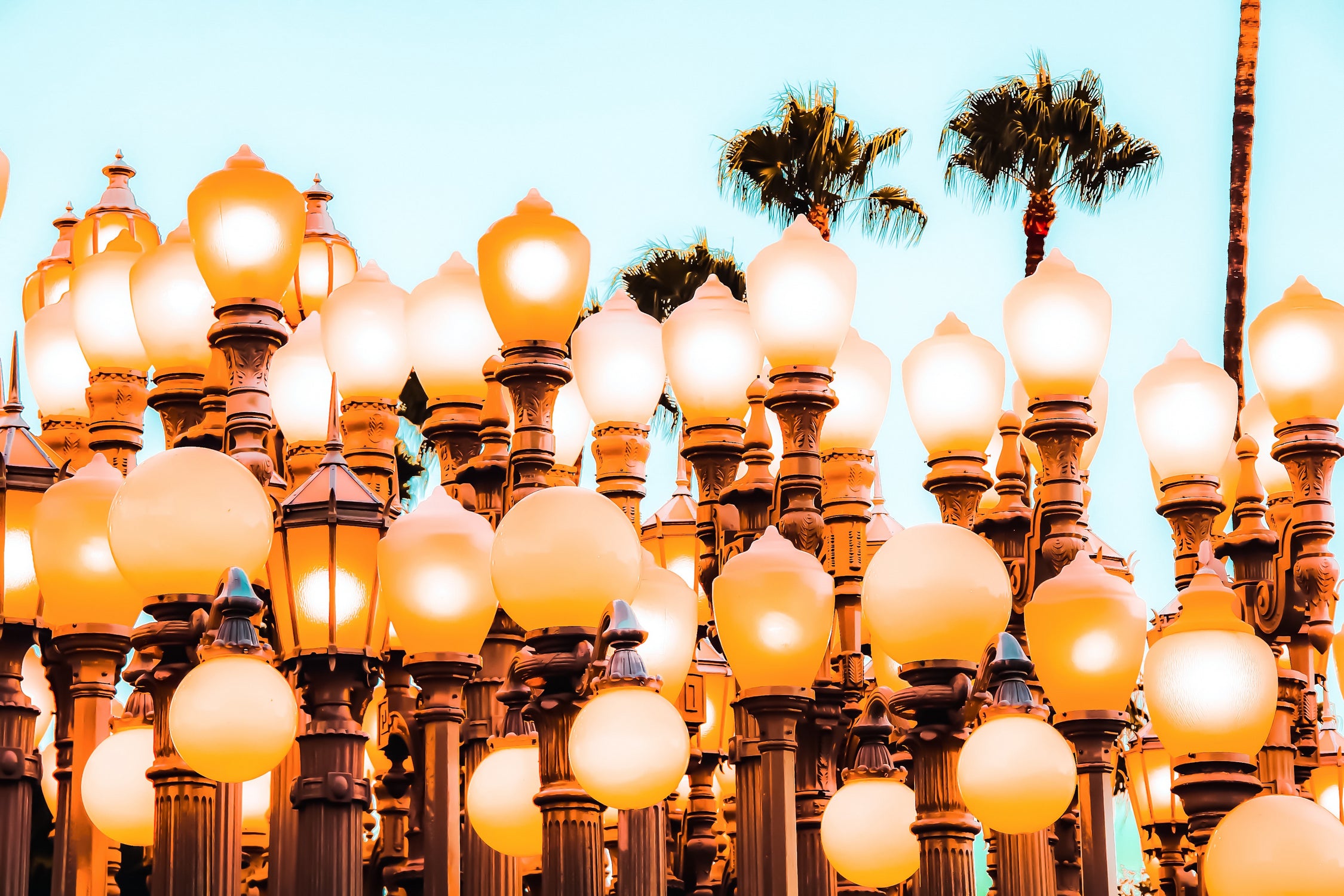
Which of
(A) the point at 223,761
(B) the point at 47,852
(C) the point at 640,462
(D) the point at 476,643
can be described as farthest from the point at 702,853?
(B) the point at 47,852

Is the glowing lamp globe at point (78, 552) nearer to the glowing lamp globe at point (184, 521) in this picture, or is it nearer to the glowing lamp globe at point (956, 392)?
the glowing lamp globe at point (184, 521)

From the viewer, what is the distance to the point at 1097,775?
774 centimetres

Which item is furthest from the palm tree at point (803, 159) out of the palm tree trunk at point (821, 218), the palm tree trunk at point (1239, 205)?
the palm tree trunk at point (1239, 205)

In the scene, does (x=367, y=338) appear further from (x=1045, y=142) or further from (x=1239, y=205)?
(x=1045, y=142)

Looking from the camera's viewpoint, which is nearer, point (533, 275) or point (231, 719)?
point (231, 719)

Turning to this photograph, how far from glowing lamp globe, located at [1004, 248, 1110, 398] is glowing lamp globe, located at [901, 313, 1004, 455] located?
20 centimetres

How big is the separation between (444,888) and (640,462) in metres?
1.94

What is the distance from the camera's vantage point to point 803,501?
8086 mm

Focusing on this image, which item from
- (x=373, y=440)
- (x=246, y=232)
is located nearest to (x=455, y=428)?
(x=373, y=440)

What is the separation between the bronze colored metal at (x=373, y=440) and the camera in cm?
873

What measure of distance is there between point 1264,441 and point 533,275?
440cm

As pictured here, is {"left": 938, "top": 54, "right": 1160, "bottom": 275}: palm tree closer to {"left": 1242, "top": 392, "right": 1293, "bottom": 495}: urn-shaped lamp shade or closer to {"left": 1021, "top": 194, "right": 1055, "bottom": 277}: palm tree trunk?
{"left": 1021, "top": 194, "right": 1055, "bottom": 277}: palm tree trunk

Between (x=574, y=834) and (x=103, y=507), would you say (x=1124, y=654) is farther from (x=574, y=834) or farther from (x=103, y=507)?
(x=103, y=507)

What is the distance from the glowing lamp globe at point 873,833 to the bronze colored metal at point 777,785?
0.72 metres
